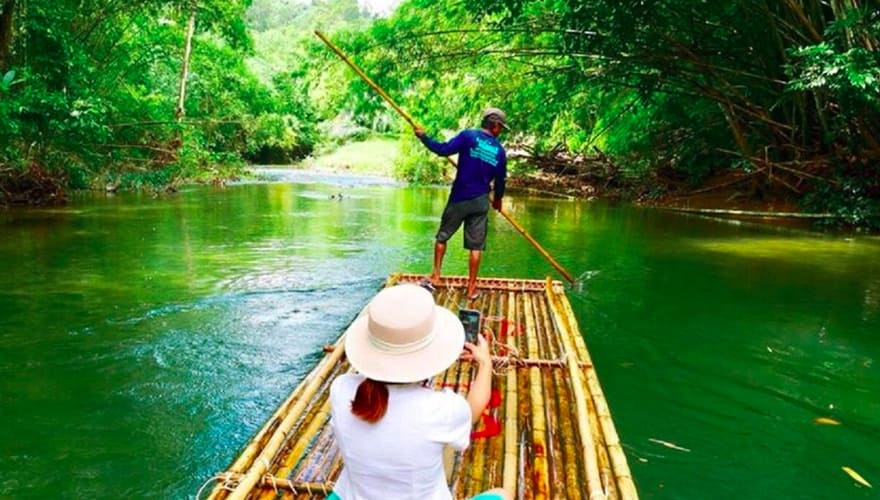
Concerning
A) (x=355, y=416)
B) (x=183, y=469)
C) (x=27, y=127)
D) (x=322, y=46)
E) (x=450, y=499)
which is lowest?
(x=183, y=469)

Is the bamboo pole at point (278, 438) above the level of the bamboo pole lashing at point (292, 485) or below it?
above

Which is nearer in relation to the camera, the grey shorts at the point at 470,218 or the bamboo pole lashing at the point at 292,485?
the bamboo pole lashing at the point at 292,485

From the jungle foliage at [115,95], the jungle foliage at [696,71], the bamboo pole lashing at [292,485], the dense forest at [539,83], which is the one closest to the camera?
the bamboo pole lashing at [292,485]

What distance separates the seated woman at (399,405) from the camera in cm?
154

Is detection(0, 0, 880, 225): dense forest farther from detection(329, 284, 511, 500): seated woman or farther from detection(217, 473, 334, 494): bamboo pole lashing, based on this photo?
detection(329, 284, 511, 500): seated woman

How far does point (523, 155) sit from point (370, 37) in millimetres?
9105

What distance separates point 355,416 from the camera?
157 cm

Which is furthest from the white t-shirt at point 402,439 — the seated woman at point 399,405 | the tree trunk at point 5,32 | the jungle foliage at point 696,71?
the tree trunk at point 5,32

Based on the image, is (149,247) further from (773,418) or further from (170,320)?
(773,418)

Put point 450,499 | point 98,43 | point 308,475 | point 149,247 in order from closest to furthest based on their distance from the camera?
point 450,499
point 308,475
point 149,247
point 98,43

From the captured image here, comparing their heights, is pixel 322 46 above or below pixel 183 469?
above

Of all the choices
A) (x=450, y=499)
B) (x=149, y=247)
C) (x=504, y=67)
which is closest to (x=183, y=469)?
(x=450, y=499)

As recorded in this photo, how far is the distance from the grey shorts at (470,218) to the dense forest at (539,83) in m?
3.42

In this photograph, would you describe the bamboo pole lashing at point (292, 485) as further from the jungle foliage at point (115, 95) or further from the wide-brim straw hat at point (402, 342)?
the jungle foliage at point (115, 95)
